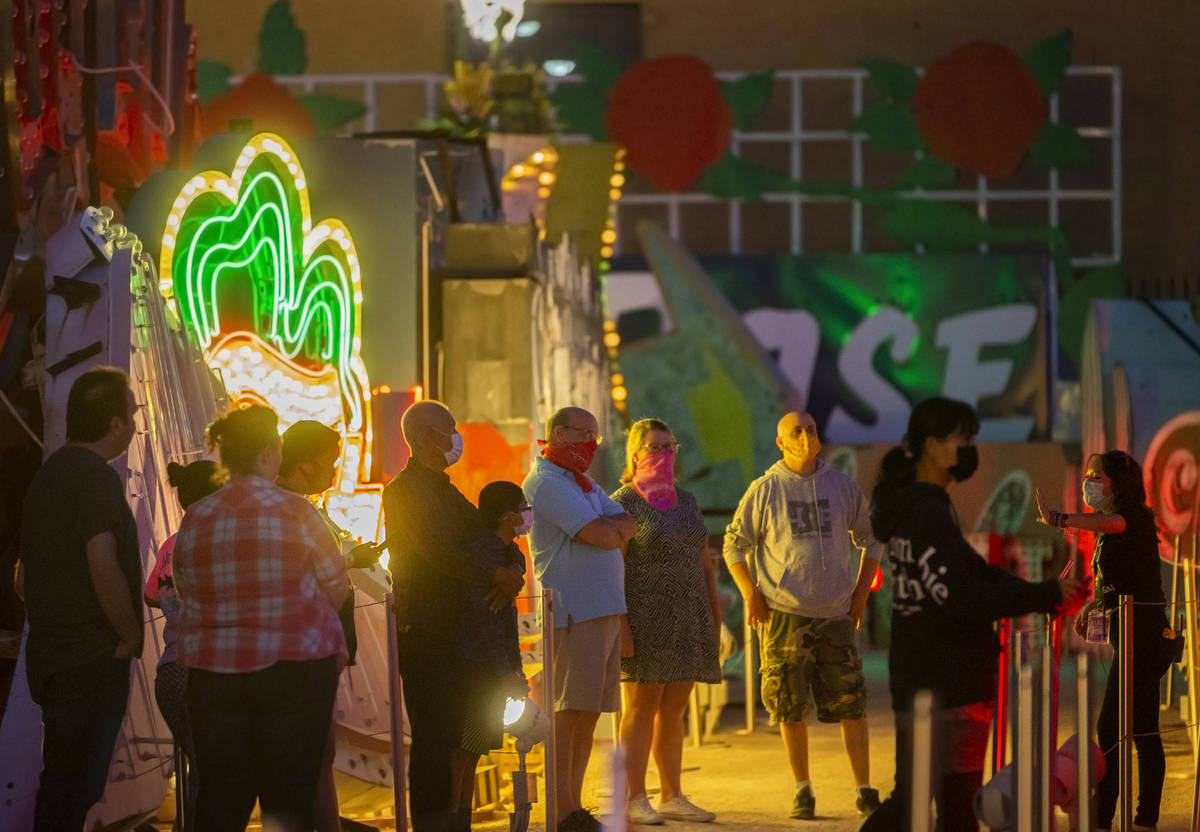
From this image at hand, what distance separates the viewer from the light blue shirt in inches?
293

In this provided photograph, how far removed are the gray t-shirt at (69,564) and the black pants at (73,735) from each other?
5 cm

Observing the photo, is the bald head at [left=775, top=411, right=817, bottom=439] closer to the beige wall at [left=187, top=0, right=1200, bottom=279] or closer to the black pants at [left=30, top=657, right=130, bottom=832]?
the black pants at [left=30, top=657, right=130, bottom=832]

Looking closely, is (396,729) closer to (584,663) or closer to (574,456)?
(584,663)

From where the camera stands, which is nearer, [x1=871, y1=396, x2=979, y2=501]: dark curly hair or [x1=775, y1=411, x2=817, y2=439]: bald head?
[x1=871, y1=396, x2=979, y2=501]: dark curly hair

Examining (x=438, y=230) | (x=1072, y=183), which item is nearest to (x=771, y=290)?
(x=1072, y=183)

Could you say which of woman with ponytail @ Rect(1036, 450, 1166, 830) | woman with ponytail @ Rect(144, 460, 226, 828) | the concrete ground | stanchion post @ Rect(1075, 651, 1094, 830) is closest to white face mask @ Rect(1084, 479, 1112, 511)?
woman with ponytail @ Rect(1036, 450, 1166, 830)

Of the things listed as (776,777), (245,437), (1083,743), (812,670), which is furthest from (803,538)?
(245,437)

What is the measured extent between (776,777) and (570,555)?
2.90 m

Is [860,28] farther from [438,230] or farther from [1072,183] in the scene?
[438,230]

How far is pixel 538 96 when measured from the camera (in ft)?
52.5

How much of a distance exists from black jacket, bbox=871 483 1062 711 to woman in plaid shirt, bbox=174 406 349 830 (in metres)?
1.87

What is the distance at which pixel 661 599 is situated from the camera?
8.09 metres

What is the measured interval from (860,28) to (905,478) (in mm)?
18201

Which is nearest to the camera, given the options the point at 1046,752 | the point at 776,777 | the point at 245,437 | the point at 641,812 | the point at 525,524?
the point at 245,437
